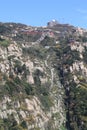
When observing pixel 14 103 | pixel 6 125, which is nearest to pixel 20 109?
pixel 14 103

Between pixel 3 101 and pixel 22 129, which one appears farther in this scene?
pixel 3 101

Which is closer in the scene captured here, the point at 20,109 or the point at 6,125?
the point at 6,125

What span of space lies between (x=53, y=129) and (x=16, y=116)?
66.9 feet

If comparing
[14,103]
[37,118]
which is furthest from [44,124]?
[14,103]

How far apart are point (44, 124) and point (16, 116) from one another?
49.7 feet

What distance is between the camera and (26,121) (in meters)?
187

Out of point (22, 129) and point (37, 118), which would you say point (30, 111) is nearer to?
point (37, 118)

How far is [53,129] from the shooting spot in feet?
648

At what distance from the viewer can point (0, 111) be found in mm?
185625

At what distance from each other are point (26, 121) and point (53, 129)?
661 inches

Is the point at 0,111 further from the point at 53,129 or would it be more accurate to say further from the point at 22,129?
the point at 53,129

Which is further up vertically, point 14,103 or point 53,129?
point 14,103

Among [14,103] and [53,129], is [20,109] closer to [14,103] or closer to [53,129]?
[14,103]

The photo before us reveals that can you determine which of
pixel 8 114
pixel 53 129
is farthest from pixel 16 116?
pixel 53 129
